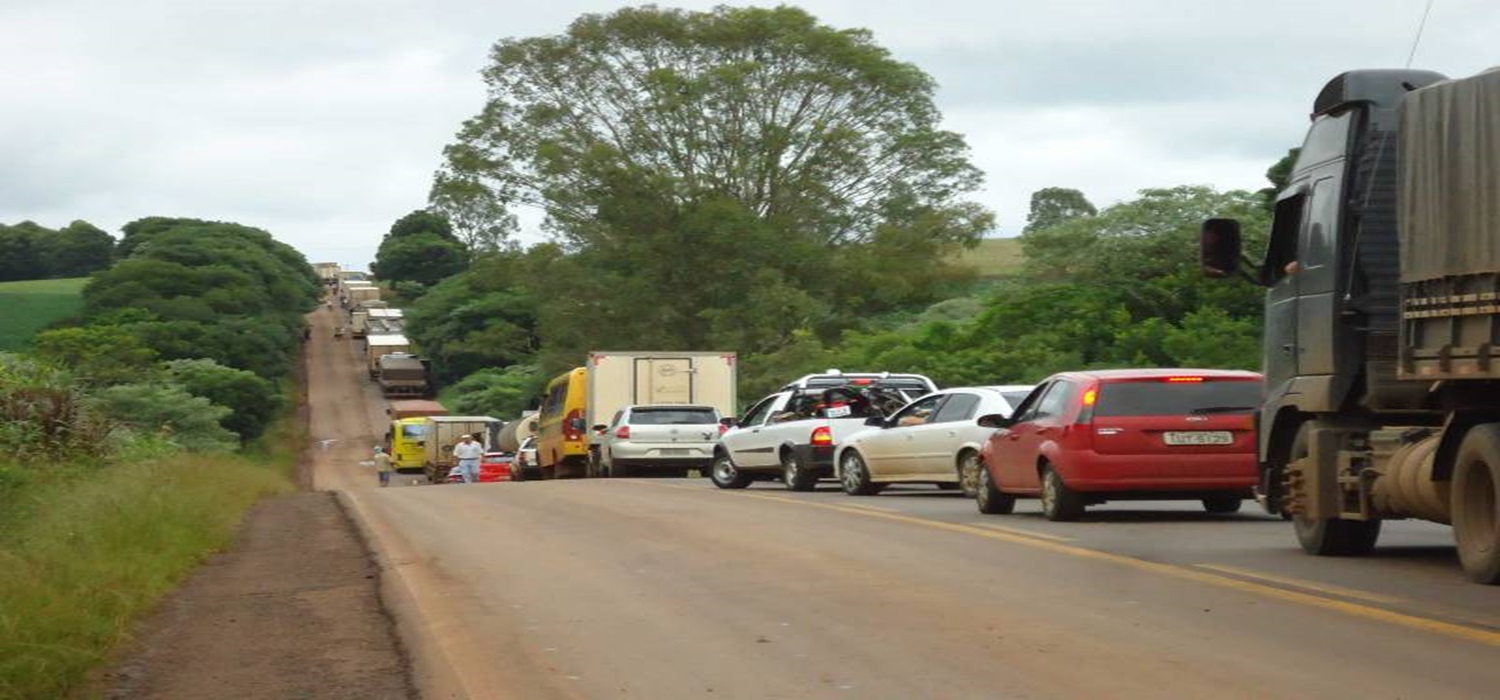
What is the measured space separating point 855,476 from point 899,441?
1.27 m

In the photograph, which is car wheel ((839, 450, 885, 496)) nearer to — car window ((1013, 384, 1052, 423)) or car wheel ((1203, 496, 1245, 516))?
car window ((1013, 384, 1052, 423))

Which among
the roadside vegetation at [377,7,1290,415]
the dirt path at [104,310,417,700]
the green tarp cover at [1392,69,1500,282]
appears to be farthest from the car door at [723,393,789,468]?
the roadside vegetation at [377,7,1290,415]

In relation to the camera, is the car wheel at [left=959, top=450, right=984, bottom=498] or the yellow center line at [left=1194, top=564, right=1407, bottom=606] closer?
the yellow center line at [left=1194, top=564, right=1407, bottom=606]

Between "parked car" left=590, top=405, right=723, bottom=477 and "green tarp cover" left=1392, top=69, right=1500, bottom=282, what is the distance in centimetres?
2413

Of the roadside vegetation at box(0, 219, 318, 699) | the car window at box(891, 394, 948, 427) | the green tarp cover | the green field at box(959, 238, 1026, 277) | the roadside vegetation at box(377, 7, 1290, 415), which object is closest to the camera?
the roadside vegetation at box(0, 219, 318, 699)

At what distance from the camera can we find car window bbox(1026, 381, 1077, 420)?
60.9 ft

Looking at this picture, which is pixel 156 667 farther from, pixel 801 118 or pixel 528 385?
pixel 528 385

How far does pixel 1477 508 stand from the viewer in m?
11.9

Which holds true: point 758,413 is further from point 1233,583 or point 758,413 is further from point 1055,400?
point 1233,583

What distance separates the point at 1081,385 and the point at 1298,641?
8.78 m

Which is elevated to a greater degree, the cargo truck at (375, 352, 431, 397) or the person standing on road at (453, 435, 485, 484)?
the cargo truck at (375, 352, 431, 397)

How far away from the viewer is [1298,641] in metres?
9.71

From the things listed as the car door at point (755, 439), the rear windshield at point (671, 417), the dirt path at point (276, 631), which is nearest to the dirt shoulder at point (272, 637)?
the dirt path at point (276, 631)

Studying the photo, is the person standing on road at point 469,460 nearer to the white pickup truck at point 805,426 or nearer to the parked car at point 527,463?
the parked car at point 527,463
